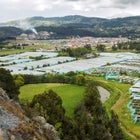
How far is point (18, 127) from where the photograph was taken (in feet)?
21.8

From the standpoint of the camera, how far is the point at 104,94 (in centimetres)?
2695

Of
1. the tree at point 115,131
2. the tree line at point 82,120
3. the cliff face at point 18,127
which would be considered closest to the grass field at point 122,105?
the tree at point 115,131

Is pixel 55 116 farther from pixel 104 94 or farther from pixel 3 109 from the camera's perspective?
pixel 104 94

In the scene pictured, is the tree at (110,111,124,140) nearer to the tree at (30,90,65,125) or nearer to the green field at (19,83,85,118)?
the tree at (30,90,65,125)

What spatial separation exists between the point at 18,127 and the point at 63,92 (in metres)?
20.5

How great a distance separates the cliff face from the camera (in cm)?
631

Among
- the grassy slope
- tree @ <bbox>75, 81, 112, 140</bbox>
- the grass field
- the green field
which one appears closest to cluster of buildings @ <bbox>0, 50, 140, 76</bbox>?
the grass field

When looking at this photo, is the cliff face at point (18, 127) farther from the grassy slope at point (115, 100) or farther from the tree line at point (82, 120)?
the grassy slope at point (115, 100)

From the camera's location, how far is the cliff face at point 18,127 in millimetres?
6309

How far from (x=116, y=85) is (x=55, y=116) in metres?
16.2

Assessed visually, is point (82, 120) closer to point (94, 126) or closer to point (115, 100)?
point (94, 126)

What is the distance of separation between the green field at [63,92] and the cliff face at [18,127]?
13390 mm

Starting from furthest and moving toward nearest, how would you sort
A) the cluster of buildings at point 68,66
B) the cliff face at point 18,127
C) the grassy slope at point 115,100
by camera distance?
the cluster of buildings at point 68,66
the grassy slope at point 115,100
the cliff face at point 18,127

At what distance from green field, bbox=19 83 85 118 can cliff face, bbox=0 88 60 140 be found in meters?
13.4
